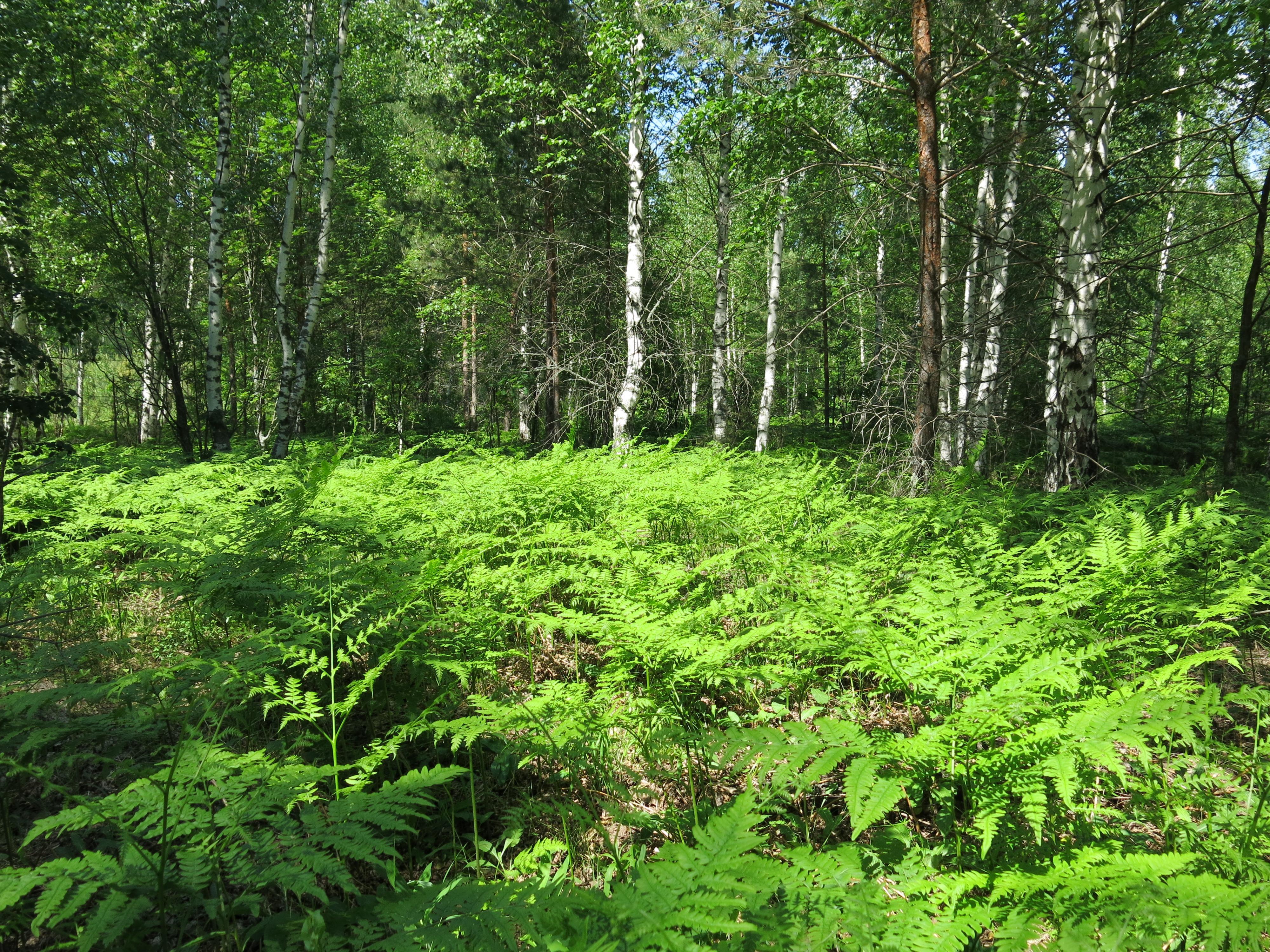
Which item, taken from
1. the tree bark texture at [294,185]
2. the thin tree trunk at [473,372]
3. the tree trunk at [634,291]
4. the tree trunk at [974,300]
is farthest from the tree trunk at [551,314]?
→ the tree trunk at [974,300]

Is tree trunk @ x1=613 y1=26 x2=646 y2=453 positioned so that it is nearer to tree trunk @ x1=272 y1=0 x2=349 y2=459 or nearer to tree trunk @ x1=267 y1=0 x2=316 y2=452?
tree trunk @ x1=272 y1=0 x2=349 y2=459

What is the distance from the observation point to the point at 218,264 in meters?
10.8

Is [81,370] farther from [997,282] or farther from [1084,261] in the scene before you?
[1084,261]

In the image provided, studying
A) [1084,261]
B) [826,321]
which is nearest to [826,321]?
[826,321]

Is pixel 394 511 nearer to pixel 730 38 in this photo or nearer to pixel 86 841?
pixel 86 841

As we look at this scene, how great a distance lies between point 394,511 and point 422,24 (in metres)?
10.8

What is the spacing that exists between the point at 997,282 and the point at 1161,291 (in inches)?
268

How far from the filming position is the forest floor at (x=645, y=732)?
4.96 ft

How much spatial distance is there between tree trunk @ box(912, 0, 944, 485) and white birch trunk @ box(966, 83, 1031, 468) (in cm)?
42

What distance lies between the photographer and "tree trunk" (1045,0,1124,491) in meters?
5.32

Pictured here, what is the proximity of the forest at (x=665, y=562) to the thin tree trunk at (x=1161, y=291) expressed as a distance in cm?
Answer: 67

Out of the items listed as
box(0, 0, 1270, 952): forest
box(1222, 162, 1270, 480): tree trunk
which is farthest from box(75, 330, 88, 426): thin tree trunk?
box(1222, 162, 1270, 480): tree trunk

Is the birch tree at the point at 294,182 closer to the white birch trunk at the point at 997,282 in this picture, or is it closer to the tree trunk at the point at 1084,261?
the white birch trunk at the point at 997,282

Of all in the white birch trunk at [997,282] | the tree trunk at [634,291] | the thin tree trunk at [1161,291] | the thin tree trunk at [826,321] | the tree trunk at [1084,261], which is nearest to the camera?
→ the tree trunk at [1084,261]
